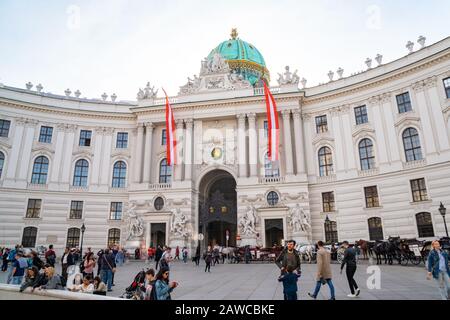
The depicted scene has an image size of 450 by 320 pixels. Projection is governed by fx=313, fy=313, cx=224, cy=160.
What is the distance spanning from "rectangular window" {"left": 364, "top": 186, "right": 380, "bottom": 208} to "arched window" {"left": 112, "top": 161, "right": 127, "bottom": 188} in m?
28.6

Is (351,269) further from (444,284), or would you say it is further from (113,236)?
(113,236)

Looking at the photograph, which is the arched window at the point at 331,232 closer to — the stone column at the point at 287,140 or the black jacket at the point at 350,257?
the stone column at the point at 287,140

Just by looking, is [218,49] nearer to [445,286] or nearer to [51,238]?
[51,238]

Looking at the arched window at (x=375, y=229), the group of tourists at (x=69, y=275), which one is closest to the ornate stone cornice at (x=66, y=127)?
the group of tourists at (x=69, y=275)

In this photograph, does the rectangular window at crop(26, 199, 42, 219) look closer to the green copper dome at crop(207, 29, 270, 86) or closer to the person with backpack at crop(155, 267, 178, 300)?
the green copper dome at crop(207, 29, 270, 86)

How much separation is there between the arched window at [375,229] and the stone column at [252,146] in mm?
12846

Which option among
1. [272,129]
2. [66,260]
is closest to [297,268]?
[66,260]

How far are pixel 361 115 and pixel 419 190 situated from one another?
9.97 metres

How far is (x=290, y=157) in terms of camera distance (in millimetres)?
35531

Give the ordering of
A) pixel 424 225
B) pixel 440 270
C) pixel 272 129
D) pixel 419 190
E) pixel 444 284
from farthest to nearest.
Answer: pixel 272 129 < pixel 419 190 < pixel 424 225 < pixel 444 284 < pixel 440 270

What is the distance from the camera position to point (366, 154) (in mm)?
33688

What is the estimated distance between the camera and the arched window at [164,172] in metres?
39.1

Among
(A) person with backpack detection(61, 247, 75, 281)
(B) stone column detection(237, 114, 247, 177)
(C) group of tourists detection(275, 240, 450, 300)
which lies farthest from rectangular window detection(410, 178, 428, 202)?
(A) person with backpack detection(61, 247, 75, 281)

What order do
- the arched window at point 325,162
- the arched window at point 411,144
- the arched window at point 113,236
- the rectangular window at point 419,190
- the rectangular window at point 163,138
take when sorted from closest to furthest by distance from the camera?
the rectangular window at point 419,190 < the arched window at point 411,144 < the arched window at point 325,162 < the arched window at point 113,236 < the rectangular window at point 163,138
